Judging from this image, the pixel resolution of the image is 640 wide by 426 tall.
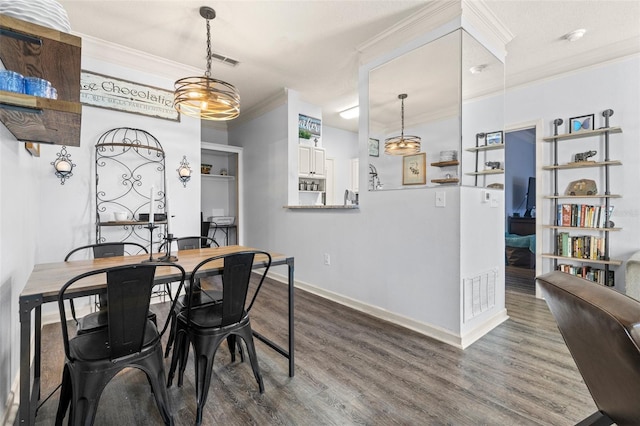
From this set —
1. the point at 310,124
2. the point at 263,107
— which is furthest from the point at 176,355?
the point at 263,107

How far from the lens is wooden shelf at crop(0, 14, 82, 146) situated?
1157 mm

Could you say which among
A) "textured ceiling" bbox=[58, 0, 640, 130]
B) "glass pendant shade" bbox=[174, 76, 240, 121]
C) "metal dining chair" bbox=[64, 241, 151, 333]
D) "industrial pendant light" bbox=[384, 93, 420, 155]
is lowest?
"metal dining chair" bbox=[64, 241, 151, 333]

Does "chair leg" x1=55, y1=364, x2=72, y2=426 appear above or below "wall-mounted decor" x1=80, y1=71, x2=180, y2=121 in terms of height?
below

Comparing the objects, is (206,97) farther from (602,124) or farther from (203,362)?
(602,124)

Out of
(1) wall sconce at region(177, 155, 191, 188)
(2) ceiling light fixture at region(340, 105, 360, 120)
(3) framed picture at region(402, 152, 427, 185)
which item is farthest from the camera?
(2) ceiling light fixture at region(340, 105, 360, 120)

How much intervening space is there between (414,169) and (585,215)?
6.69 feet

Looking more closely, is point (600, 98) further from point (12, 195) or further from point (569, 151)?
point (12, 195)

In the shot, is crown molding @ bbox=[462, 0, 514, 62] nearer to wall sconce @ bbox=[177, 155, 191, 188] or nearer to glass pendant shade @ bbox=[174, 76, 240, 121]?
glass pendant shade @ bbox=[174, 76, 240, 121]

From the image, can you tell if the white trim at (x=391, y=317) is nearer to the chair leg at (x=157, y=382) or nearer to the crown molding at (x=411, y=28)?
the chair leg at (x=157, y=382)

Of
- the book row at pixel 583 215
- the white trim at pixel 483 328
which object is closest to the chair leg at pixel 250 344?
the white trim at pixel 483 328

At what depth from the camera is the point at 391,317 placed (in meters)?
2.85

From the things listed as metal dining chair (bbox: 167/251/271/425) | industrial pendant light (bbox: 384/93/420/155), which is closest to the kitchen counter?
industrial pendant light (bbox: 384/93/420/155)

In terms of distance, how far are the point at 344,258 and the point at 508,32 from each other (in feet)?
8.92

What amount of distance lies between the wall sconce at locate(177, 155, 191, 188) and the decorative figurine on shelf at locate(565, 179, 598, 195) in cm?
442
